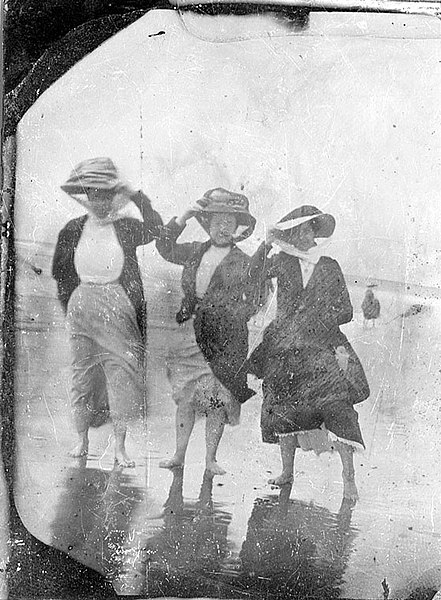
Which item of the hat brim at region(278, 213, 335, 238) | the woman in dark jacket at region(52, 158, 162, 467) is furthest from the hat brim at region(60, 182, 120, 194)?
A: the hat brim at region(278, 213, 335, 238)

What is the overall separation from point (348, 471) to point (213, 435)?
1.19 ft

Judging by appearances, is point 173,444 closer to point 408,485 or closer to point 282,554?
point 282,554

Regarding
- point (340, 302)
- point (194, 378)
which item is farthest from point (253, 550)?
point (340, 302)

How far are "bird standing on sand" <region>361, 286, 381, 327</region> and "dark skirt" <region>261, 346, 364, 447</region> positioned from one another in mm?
128

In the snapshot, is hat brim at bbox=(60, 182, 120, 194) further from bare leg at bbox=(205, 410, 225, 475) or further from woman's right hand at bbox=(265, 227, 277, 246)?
bare leg at bbox=(205, 410, 225, 475)

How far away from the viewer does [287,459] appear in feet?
6.54

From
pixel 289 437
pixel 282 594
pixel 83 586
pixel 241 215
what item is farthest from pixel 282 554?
pixel 241 215

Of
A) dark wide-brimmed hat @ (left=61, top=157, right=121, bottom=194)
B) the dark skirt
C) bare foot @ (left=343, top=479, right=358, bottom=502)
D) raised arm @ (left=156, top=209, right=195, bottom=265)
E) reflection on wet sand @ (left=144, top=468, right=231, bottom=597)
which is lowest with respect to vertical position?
reflection on wet sand @ (left=144, top=468, right=231, bottom=597)

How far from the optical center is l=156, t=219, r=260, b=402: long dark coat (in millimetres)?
1982

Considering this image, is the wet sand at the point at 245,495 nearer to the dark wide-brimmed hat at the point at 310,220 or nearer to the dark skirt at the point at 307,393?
the dark skirt at the point at 307,393

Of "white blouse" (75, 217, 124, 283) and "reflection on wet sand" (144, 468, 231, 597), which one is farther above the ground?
"white blouse" (75, 217, 124, 283)

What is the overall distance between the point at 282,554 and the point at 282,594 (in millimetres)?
106

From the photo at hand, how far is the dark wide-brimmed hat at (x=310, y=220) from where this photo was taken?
6.50 feet

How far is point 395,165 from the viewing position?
198 centimetres
